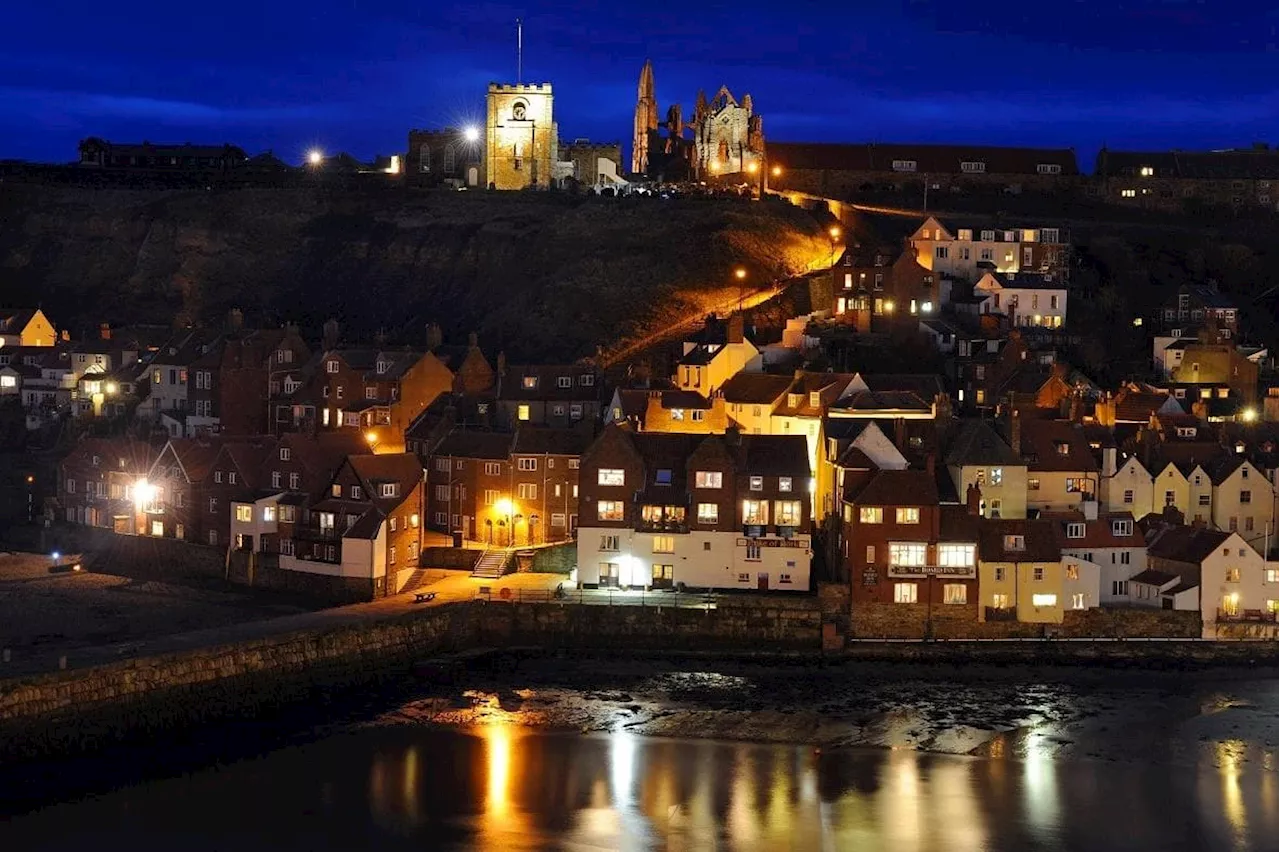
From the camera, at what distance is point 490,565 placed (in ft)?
166

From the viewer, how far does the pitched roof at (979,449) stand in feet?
159

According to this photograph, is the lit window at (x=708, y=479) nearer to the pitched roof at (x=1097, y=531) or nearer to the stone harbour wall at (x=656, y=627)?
the stone harbour wall at (x=656, y=627)

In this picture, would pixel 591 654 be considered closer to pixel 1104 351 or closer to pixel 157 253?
pixel 1104 351

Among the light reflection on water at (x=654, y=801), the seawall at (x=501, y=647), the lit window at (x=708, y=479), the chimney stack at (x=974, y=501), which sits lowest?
the light reflection on water at (x=654, y=801)

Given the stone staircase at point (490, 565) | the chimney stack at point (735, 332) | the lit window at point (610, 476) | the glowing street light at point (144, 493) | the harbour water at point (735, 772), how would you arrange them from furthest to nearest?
1. the chimney stack at point (735, 332)
2. the glowing street light at point (144, 493)
3. the stone staircase at point (490, 565)
4. the lit window at point (610, 476)
5. the harbour water at point (735, 772)

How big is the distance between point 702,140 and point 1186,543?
57.3m

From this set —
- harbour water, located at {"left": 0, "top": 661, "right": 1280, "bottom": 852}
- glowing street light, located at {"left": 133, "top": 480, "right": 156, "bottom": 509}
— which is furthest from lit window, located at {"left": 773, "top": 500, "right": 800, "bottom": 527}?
glowing street light, located at {"left": 133, "top": 480, "right": 156, "bottom": 509}

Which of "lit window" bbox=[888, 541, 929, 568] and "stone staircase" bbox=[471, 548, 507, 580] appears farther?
"stone staircase" bbox=[471, 548, 507, 580]

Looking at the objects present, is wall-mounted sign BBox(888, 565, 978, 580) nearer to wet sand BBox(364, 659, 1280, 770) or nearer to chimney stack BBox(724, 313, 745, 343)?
wet sand BBox(364, 659, 1280, 770)

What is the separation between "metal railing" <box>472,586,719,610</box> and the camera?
4622 cm

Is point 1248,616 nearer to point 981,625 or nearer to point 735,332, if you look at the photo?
point 981,625

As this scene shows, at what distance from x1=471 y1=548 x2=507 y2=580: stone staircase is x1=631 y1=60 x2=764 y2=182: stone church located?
1894 inches

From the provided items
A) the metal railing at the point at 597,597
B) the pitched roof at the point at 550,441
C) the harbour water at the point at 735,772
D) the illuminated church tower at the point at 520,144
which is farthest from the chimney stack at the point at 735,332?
the illuminated church tower at the point at 520,144

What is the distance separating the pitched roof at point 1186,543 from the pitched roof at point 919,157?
50.0 meters
